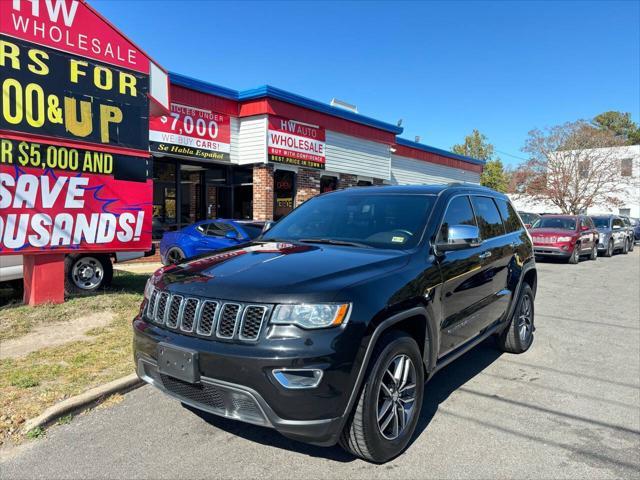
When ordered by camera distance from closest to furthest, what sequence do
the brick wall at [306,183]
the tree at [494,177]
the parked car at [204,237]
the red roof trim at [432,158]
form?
the parked car at [204,237]
the brick wall at [306,183]
the red roof trim at [432,158]
the tree at [494,177]

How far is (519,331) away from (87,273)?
21.3 ft

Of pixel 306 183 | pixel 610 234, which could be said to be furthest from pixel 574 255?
pixel 306 183

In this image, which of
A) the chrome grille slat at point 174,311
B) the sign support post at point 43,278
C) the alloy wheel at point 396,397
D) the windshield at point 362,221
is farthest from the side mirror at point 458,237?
the sign support post at point 43,278

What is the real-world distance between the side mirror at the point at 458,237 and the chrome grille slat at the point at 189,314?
1.82 meters

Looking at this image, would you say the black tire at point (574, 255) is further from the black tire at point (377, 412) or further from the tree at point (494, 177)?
the tree at point (494, 177)

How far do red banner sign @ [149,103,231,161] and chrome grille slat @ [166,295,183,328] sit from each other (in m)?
10.3

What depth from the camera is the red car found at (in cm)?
1592

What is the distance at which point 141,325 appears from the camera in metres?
3.33

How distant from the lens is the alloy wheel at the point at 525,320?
18.1 feet

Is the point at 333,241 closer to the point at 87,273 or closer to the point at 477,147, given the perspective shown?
the point at 87,273

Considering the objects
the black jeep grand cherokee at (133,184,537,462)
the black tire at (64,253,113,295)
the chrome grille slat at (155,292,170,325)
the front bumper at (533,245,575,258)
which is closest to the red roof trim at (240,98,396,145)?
the front bumper at (533,245,575,258)

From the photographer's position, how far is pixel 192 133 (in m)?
13.7

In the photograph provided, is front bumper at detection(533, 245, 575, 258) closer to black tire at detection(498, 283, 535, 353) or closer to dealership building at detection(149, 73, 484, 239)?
dealership building at detection(149, 73, 484, 239)

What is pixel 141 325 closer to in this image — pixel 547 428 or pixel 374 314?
pixel 374 314
